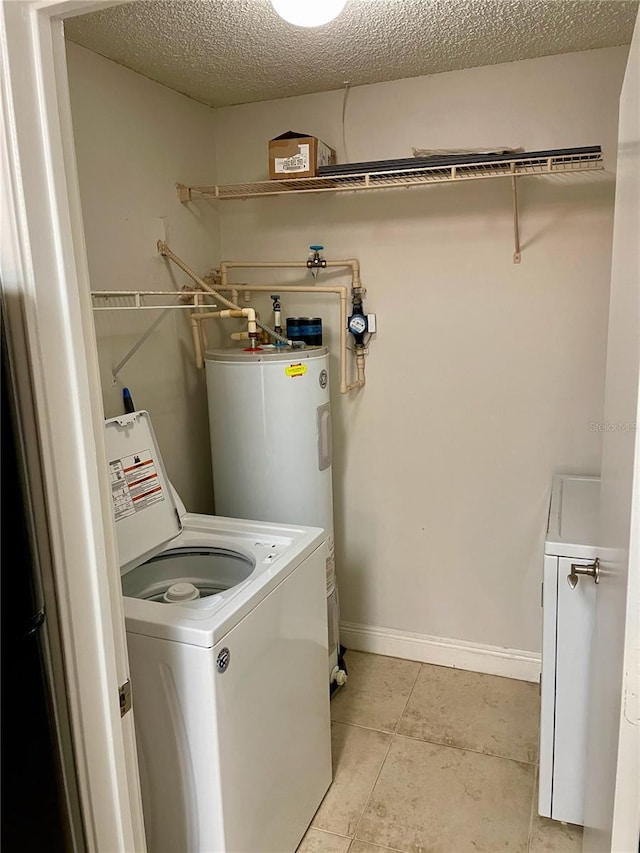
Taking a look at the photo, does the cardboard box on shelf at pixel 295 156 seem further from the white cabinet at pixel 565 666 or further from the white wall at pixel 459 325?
the white cabinet at pixel 565 666

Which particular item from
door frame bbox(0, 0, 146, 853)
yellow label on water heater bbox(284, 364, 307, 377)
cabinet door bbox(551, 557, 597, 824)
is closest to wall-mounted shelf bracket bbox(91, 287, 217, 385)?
yellow label on water heater bbox(284, 364, 307, 377)

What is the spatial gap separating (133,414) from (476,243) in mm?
1363

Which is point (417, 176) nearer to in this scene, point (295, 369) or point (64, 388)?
point (295, 369)

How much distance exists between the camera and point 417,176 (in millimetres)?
2248

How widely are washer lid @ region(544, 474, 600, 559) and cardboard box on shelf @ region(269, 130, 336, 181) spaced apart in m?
1.39

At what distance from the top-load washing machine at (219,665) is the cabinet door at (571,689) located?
672mm

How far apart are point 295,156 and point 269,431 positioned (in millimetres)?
964

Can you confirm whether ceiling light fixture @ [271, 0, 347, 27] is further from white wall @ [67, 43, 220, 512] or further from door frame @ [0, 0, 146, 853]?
white wall @ [67, 43, 220, 512]

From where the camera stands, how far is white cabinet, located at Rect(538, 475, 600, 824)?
1.78 m

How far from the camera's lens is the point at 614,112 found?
2.14m

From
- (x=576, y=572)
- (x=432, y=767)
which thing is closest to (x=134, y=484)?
(x=576, y=572)

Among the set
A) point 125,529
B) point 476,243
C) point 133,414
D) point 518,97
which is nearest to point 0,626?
point 125,529

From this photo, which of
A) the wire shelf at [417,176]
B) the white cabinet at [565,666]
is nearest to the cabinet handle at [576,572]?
the white cabinet at [565,666]

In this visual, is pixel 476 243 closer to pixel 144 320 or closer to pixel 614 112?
pixel 614 112
